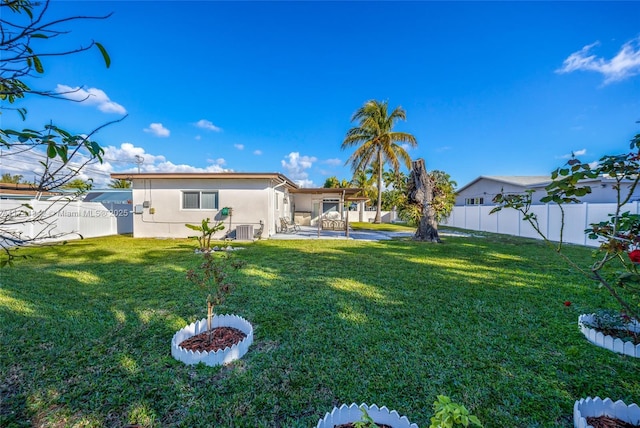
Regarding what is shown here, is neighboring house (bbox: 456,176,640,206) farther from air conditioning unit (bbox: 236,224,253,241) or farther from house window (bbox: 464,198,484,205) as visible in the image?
air conditioning unit (bbox: 236,224,253,241)

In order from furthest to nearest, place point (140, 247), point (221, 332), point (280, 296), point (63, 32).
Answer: point (140, 247), point (280, 296), point (221, 332), point (63, 32)

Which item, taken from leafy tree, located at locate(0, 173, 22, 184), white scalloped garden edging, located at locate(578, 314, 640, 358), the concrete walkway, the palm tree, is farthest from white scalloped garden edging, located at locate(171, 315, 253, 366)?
the palm tree

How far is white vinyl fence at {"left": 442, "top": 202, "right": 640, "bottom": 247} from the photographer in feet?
32.2

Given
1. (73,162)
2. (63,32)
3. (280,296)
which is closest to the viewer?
(63,32)

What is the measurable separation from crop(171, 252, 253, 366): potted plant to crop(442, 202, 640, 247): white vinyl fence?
807 cm

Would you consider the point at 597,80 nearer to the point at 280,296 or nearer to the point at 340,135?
the point at 280,296

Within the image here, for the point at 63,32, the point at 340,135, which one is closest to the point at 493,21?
the point at 63,32

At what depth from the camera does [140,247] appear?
966 cm

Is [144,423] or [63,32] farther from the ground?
[63,32]

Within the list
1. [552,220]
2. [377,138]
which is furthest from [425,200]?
[377,138]

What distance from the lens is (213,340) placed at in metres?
2.98

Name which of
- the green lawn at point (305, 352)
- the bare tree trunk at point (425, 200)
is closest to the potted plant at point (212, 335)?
the green lawn at point (305, 352)

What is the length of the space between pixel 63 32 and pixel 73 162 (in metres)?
0.55

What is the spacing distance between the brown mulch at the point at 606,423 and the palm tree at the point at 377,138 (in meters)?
21.8
